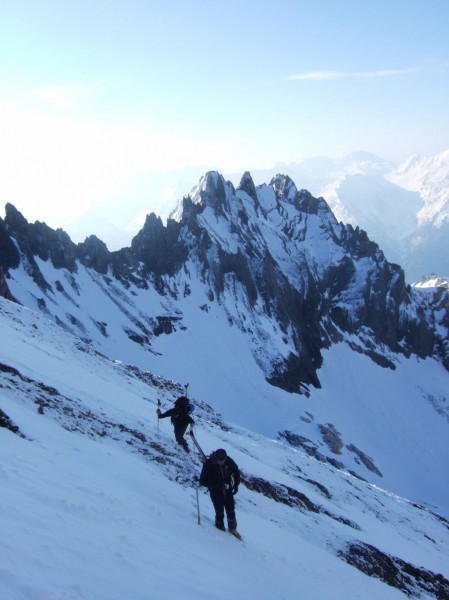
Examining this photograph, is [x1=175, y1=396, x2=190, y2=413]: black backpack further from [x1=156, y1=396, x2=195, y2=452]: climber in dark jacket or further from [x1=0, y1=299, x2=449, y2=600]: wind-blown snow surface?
[x1=0, y1=299, x2=449, y2=600]: wind-blown snow surface

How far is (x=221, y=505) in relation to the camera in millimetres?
11945

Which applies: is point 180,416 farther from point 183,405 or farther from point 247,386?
point 247,386

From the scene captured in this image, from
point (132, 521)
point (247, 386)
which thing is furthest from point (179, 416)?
point (247, 386)

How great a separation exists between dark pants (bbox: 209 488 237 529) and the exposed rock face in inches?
1870

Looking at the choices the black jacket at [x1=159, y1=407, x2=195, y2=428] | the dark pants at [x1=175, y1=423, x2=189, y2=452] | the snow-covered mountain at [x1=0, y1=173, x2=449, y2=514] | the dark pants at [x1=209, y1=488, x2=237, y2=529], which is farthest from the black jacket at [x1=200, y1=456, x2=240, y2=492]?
the snow-covered mountain at [x1=0, y1=173, x2=449, y2=514]

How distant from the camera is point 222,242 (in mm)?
104188

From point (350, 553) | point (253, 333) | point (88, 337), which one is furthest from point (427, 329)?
point (350, 553)

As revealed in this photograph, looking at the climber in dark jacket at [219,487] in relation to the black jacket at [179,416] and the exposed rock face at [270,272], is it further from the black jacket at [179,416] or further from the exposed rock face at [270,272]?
the exposed rock face at [270,272]

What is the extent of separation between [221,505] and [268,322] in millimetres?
87868

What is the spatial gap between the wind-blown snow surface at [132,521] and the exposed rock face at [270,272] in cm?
3983

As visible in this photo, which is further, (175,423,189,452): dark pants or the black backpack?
(175,423,189,452): dark pants

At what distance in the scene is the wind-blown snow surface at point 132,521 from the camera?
23.4 ft

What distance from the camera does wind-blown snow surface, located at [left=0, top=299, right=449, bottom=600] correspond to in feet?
23.4

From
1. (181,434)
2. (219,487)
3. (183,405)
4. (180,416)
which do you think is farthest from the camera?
(181,434)
